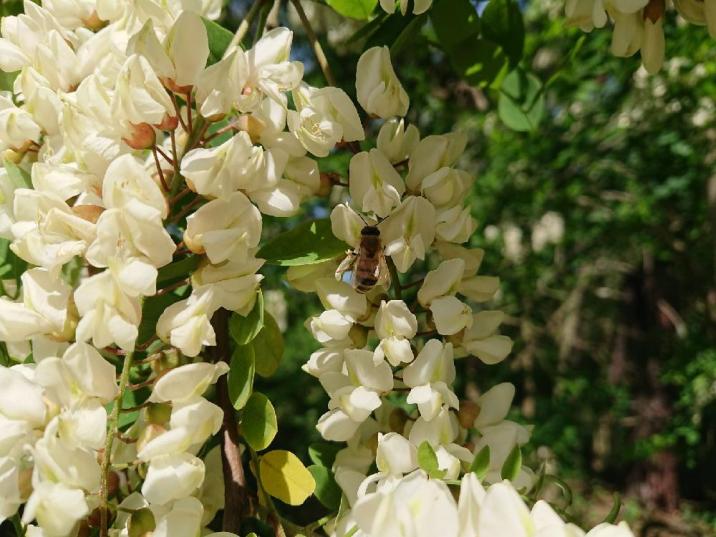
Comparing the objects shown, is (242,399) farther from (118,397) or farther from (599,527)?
(599,527)

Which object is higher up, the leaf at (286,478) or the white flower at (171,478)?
the white flower at (171,478)

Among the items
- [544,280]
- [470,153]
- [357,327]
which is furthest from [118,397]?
[544,280]

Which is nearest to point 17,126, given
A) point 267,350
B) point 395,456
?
point 267,350

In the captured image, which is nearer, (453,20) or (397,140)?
(397,140)

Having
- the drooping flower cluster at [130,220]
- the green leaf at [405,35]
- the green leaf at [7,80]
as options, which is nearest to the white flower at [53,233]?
the drooping flower cluster at [130,220]

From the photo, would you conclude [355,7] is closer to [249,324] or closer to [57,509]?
[249,324]

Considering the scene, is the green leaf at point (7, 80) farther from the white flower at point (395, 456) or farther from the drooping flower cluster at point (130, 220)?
the white flower at point (395, 456)
